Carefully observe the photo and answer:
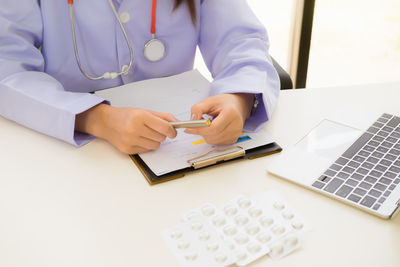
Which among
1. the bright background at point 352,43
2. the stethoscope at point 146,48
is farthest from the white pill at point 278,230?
the bright background at point 352,43

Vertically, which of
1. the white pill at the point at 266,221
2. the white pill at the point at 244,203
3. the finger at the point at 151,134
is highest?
the finger at the point at 151,134

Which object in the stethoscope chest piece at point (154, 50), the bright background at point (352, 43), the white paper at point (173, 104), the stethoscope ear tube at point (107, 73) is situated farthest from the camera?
the bright background at point (352, 43)

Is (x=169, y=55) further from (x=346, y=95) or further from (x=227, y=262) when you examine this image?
(x=227, y=262)

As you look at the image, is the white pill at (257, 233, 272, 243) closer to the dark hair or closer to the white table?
the white table

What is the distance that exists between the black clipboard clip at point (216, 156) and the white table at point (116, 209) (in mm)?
14

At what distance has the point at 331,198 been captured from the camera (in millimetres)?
729

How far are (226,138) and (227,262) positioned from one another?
0.30 m

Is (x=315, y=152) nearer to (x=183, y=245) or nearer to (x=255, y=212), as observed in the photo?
(x=255, y=212)

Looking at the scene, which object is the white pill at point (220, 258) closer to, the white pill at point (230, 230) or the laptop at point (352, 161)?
the white pill at point (230, 230)

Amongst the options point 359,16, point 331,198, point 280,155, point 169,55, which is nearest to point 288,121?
point 280,155

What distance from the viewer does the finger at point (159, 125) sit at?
81 cm

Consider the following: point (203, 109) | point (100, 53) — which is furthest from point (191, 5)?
point (203, 109)

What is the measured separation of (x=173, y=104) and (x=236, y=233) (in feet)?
1.37

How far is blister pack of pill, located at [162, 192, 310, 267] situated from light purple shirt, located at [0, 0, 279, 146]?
28 cm
